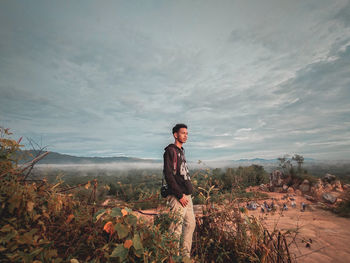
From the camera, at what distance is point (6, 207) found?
99 centimetres

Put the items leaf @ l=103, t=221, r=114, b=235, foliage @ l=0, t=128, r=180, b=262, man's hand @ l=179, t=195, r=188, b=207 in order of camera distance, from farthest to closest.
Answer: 1. man's hand @ l=179, t=195, r=188, b=207
2. leaf @ l=103, t=221, r=114, b=235
3. foliage @ l=0, t=128, r=180, b=262

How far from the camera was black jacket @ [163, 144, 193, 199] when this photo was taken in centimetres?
274

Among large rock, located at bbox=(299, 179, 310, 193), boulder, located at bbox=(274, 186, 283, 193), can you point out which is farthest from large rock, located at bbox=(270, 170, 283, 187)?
large rock, located at bbox=(299, 179, 310, 193)

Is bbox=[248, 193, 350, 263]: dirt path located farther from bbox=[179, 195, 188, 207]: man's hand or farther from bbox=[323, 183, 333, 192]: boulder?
bbox=[323, 183, 333, 192]: boulder

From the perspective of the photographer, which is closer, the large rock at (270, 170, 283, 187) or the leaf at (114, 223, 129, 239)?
the leaf at (114, 223, 129, 239)

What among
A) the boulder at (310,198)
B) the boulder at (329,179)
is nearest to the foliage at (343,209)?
the boulder at (310,198)

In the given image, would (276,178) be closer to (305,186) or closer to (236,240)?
(305,186)

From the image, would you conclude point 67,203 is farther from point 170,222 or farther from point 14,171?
point 170,222

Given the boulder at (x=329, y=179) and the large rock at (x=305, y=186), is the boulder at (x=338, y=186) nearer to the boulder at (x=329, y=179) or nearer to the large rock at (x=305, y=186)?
the boulder at (x=329, y=179)

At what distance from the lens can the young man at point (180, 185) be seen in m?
2.65

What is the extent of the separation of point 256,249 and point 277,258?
0.75ft

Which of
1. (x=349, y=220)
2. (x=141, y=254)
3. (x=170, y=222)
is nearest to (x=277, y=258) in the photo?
(x=170, y=222)

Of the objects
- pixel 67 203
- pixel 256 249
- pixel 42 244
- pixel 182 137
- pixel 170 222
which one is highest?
pixel 182 137

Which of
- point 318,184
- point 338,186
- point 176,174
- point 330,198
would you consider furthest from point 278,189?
point 176,174
